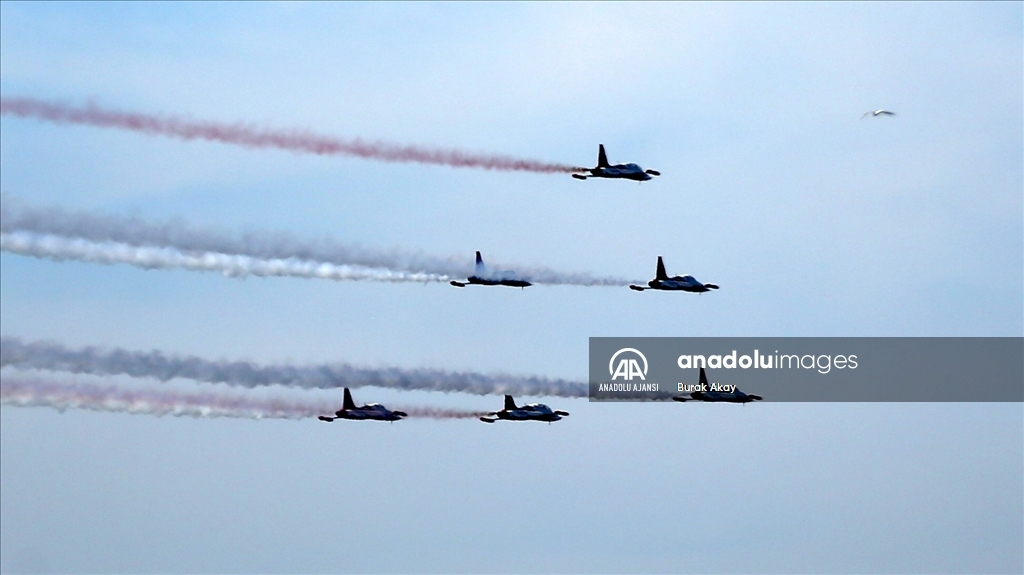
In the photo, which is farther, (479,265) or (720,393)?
(720,393)

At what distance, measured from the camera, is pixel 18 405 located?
84562 millimetres

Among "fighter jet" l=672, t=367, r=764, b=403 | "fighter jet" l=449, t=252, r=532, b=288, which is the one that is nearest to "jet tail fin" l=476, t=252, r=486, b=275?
"fighter jet" l=449, t=252, r=532, b=288

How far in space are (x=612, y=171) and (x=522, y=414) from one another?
51.0 feet

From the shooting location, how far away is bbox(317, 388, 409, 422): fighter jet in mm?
107488

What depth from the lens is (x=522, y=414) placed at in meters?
114

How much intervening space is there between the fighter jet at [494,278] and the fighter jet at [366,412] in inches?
345

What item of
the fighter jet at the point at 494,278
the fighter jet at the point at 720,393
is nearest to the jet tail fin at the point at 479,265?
the fighter jet at the point at 494,278

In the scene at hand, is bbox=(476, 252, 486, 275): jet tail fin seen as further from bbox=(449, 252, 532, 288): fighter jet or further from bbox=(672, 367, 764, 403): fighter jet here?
bbox=(672, 367, 764, 403): fighter jet

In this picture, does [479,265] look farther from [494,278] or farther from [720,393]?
[720,393]

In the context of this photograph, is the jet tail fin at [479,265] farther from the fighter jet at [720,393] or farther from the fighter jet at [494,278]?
the fighter jet at [720,393]

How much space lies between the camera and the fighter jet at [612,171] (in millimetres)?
108188

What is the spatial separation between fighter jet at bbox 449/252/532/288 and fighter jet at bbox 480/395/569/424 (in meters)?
7.81

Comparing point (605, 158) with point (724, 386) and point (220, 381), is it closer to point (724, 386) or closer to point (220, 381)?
point (724, 386)

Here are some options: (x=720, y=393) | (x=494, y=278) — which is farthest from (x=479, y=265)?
(x=720, y=393)
